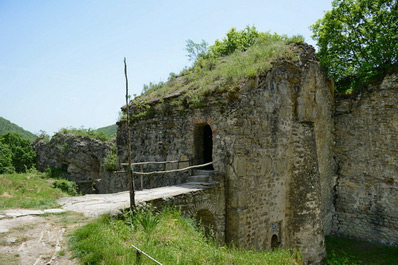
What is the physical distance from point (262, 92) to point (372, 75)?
20.6ft

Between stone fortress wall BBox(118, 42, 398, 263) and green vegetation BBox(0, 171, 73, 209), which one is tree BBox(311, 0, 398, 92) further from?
green vegetation BBox(0, 171, 73, 209)

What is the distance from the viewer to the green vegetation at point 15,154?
68.6 ft

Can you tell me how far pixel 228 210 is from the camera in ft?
24.4

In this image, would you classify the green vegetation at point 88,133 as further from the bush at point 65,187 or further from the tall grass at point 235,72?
the tall grass at point 235,72

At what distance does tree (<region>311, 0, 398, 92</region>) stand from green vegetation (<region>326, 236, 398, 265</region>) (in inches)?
249

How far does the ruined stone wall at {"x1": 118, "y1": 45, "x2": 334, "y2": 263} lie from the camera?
24.7 ft

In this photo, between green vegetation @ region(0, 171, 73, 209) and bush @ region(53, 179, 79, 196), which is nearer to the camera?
green vegetation @ region(0, 171, 73, 209)

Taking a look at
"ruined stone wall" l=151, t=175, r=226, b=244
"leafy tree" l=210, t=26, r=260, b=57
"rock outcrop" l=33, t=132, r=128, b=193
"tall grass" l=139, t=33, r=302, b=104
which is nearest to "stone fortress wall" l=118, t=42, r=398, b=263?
"ruined stone wall" l=151, t=175, r=226, b=244

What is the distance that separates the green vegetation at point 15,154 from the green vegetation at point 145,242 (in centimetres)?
1957

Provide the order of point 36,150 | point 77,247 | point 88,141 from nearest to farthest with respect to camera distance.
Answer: point 77,247 → point 88,141 → point 36,150

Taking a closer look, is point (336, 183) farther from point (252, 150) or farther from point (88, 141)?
point (88, 141)

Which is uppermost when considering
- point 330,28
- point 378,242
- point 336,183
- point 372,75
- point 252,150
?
point 330,28

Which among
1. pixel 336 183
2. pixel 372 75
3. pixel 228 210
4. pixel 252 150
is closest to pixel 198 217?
pixel 228 210

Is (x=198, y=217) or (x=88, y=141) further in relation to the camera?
(x=88, y=141)
